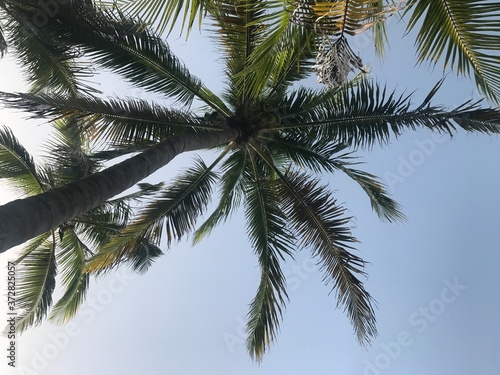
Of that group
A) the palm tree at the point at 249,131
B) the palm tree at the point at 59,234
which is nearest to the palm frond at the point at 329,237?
the palm tree at the point at 249,131

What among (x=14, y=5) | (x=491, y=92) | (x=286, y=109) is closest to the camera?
(x=491, y=92)

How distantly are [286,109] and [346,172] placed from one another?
1.60m

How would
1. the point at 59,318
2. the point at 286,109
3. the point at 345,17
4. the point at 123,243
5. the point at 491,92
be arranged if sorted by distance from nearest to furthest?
the point at 345,17 < the point at 491,92 < the point at 123,243 < the point at 286,109 < the point at 59,318

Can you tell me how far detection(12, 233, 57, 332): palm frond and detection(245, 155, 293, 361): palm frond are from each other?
393cm

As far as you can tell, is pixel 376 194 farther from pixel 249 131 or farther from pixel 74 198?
pixel 74 198

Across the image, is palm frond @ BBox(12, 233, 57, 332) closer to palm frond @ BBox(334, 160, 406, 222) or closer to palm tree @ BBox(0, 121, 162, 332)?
palm tree @ BBox(0, 121, 162, 332)

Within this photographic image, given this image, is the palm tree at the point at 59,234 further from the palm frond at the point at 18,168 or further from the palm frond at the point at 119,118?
the palm frond at the point at 119,118

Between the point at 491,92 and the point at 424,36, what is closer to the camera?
the point at 424,36

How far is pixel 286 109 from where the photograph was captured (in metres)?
8.73

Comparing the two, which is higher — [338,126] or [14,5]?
[14,5]

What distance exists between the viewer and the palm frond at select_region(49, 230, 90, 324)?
1007 centimetres

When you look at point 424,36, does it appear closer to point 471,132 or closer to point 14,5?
point 471,132

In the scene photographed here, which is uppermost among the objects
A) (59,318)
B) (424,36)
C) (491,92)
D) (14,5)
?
(14,5)

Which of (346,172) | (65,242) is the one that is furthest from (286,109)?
(65,242)
